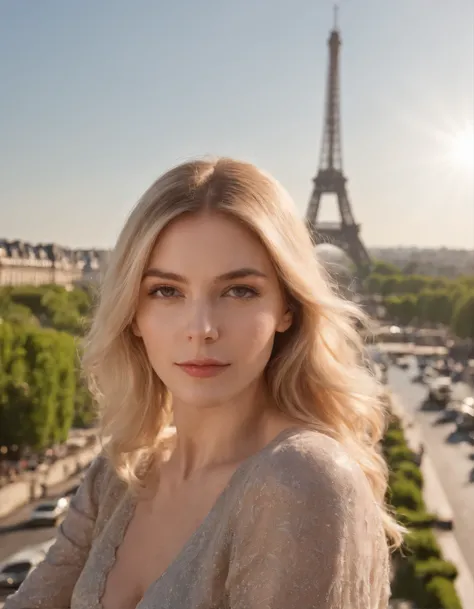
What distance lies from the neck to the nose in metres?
0.18

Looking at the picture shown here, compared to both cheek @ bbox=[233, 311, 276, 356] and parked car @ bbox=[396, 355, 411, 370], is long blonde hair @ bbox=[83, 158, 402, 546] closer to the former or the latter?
cheek @ bbox=[233, 311, 276, 356]

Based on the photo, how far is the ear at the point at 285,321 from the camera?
1.54m

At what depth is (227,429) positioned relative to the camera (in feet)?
5.14

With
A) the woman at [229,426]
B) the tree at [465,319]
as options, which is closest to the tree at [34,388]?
the woman at [229,426]

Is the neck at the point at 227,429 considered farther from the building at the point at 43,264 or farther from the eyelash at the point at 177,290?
the building at the point at 43,264

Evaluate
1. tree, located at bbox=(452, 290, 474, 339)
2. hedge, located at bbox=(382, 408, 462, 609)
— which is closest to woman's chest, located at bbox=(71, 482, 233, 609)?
hedge, located at bbox=(382, 408, 462, 609)

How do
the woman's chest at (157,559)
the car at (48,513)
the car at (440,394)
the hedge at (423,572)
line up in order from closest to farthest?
1. the woman's chest at (157,559)
2. the hedge at (423,572)
3. the car at (48,513)
4. the car at (440,394)

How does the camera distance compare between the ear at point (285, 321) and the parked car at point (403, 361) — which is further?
the parked car at point (403, 361)

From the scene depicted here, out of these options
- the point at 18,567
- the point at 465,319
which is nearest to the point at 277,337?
the point at 18,567

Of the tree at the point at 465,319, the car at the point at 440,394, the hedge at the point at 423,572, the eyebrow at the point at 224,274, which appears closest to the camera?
the eyebrow at the point at 224,274

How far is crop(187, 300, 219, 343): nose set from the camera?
55.7 inches

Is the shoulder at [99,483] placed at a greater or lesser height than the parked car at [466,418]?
greater

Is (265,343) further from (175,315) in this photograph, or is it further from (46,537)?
(46,537)

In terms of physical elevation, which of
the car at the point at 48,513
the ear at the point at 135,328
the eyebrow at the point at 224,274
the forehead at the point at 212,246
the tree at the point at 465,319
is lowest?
the car at the point at 48,513
